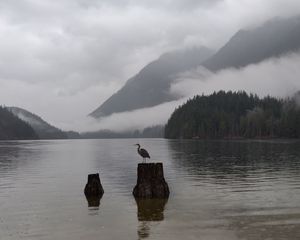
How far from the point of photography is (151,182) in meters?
39.4

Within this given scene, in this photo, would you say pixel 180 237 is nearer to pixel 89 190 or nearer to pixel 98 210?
pixel 98 210

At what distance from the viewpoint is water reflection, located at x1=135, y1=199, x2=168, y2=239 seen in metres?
26.5

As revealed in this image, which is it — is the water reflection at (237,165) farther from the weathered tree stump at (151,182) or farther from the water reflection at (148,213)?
the water reflection at (148,213)

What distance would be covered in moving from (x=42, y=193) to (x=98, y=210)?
1335cm

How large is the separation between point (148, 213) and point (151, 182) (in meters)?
7.28

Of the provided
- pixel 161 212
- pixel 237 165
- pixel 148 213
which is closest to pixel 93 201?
pixel 148 213

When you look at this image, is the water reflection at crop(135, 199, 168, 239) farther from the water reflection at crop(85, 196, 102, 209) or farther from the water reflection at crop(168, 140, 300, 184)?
the water reflection at crop(168, 140, 300, 184)

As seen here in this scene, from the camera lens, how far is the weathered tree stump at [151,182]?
38031mm

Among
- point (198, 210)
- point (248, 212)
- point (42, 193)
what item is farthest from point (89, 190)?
point (248, 212)

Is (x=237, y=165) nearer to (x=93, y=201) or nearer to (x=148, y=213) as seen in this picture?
(x=93, y=201)

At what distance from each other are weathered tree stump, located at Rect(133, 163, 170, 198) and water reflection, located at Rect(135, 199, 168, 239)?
2.99 ft

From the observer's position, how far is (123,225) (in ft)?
92.7

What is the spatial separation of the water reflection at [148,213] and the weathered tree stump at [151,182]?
35.9 inches

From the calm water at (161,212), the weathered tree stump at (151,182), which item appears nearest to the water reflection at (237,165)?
the calm water at (161,212)
